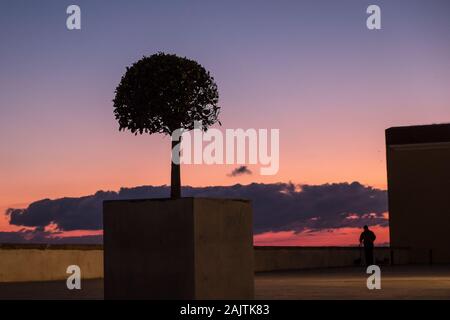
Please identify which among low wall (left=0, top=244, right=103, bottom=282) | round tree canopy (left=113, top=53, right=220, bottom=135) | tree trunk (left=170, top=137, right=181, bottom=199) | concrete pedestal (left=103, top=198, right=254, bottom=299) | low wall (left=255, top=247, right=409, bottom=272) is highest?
round tree canopy (left=113, top=53, right=220, bottom=135)

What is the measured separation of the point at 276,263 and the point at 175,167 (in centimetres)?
1177

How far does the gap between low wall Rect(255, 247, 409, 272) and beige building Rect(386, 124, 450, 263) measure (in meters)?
1.28

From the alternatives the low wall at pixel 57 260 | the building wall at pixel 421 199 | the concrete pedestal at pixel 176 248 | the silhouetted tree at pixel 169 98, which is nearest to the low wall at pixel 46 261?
the low wall at pixel 57 260

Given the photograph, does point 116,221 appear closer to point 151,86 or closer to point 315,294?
point 315,294

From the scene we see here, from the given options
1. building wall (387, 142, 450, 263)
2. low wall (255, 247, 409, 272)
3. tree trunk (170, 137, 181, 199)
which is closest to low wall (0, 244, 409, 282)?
low wall (255, 247, 409, 272)

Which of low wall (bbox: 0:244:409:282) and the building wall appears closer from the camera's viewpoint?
low wall (bbox: 0:244:409:282)

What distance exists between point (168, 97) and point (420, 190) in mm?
21742

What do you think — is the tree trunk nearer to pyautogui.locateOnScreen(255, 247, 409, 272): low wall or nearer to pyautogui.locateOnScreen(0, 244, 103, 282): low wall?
pyautogui.locateOnScreen(0, 244, 103, 282): low wall

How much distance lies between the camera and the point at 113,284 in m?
11.0

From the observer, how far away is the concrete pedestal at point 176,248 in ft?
33.9

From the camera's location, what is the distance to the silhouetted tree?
58.0 feet

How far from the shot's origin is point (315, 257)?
30.8 m

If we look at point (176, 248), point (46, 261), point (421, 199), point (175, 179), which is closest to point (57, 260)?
point (46, 261)

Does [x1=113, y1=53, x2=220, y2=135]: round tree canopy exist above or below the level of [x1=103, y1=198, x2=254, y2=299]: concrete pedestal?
above
